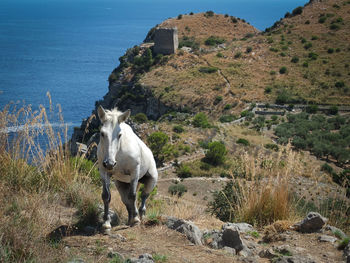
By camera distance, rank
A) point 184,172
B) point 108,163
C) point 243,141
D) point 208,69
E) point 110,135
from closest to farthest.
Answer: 1. point 108,163
2. point 110,135
3. point 184,172
4. point 243,141
5. point 208,69

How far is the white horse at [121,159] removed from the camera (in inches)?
207

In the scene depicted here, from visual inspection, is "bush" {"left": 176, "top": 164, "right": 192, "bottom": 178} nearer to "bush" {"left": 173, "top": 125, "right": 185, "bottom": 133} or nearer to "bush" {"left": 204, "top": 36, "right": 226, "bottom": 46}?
"bush" {"left": 173, "top": 125, "right": 185, "bottom": 133}

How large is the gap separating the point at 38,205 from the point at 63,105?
64425 millimetres

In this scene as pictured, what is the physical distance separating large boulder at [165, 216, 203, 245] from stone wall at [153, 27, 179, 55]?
6373 centimetres

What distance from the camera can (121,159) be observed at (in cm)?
562

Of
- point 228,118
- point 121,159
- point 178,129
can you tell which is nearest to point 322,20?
point 228,118

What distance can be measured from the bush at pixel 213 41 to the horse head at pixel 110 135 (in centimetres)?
7462

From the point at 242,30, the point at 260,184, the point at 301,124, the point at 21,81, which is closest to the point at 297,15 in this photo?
the point at 242,30

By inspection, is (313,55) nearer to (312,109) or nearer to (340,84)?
(340,84)

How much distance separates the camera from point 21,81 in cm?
7819

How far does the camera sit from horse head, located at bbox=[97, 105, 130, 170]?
5141 mm

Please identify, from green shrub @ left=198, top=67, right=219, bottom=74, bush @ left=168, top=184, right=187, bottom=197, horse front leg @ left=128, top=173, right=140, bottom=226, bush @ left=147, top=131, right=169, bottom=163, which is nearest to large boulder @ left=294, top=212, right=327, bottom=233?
horse front leg @ left=128, top=173, right=140, bottom=226

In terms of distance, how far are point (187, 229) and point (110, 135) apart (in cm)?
179

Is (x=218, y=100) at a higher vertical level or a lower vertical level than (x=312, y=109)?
higher
